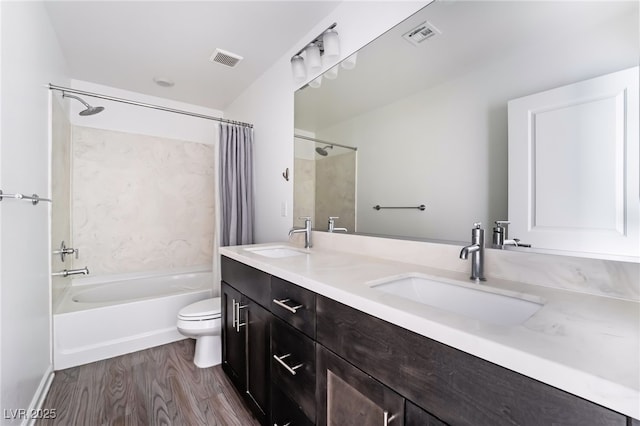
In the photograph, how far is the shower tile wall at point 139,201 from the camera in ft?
8.51

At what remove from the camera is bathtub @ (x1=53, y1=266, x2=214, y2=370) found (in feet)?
6.25

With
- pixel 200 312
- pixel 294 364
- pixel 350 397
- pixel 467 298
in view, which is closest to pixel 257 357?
pixel 294 364

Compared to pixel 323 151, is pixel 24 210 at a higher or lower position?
lower

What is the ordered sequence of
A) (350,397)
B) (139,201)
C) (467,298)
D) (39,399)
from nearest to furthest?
(350,397) < (467,298) < (39,399) < (139,201)

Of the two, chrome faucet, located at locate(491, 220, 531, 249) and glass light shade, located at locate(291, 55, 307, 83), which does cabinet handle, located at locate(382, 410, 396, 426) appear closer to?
chrome faucet, located at locate(491, 220, 531, 249)

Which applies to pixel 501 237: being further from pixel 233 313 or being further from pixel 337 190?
pixel 233 313

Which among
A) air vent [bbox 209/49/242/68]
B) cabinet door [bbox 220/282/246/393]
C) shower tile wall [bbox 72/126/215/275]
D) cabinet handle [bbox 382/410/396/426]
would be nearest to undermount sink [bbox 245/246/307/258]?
cabinet door [bbox 220/282/246/393]

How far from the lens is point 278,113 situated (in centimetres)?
225

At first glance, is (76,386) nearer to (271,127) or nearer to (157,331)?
(157,331)

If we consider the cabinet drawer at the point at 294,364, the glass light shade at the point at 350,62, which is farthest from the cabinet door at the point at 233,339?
the glass light shade at the point at 350,62

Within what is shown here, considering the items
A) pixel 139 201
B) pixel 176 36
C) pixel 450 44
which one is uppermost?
pixel 176 36

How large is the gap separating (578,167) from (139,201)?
339cm

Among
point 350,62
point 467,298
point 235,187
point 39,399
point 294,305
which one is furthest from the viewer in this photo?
point 235,187

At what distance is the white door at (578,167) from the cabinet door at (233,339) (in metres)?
1.38
